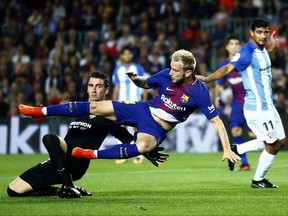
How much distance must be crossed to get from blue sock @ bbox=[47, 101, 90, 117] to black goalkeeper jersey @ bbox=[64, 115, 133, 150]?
37cm

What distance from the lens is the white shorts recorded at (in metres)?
10.5

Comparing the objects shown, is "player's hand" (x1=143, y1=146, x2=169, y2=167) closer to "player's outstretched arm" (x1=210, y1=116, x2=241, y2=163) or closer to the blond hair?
"player's outstretched arm" (x1=210, y1=116, x2=241, y2=163)

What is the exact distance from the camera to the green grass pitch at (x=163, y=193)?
8.15 meters

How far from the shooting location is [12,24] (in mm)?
23047

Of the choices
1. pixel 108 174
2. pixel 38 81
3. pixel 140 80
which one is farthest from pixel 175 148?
pixel 140 80

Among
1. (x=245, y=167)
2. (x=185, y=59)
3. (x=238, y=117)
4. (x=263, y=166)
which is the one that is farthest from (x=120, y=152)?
(x=238, y=117)

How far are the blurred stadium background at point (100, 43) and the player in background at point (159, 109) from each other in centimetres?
907

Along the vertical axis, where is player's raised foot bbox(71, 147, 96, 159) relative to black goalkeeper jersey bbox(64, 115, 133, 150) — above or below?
below

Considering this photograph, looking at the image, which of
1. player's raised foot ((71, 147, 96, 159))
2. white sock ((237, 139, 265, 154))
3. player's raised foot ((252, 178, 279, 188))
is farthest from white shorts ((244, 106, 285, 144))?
player's raised foot ((71, 147, 96, 159))

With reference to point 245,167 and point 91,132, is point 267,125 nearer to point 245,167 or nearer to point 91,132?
point 91,132

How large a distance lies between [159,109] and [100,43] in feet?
42.0

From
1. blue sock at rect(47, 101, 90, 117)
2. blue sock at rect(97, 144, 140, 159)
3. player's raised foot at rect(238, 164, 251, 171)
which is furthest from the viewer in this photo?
player's raised foot at rect(238, 164, 251, 171)

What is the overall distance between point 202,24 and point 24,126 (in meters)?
6.51

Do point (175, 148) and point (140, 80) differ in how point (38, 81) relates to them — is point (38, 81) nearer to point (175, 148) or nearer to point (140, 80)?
point (175, 148)
